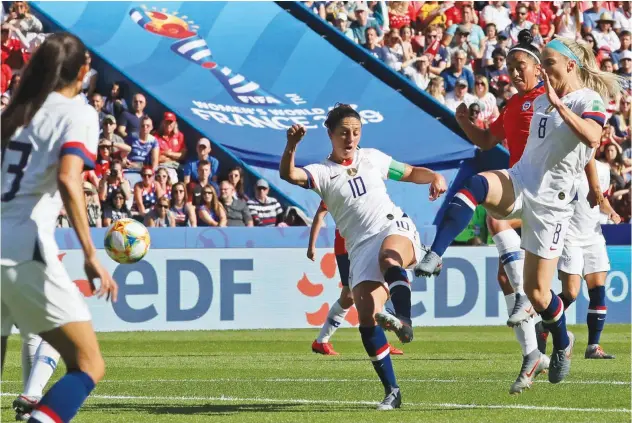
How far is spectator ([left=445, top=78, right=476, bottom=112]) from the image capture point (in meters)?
22.6

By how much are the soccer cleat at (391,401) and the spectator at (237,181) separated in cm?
1117

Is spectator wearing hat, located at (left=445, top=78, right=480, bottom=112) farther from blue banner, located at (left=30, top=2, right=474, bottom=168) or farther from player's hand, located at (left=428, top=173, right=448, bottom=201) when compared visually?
player's hand, located at (left=428, top=173, right=448, bottom=201)

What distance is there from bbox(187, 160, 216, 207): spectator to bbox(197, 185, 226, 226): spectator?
0.59 feet

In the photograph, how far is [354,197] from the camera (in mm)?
8406

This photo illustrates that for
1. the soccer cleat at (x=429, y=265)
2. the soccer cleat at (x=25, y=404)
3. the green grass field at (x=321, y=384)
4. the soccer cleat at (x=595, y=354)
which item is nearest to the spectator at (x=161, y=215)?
the green grass field at (x=321, y=384)

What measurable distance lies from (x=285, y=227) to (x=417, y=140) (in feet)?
17.1

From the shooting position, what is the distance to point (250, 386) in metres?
9.80

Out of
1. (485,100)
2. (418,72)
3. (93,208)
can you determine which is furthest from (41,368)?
(418,72)

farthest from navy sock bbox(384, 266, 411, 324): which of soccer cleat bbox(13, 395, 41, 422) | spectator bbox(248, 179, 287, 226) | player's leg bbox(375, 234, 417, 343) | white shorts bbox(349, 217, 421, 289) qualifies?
spectator bbox(248, 179, 287, 226)

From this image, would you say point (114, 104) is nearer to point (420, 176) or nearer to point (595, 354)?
point (595, 354)

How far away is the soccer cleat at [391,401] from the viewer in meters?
7.95

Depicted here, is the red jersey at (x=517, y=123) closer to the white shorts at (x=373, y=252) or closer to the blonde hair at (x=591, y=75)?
the blonde hair at (x=591, y=75)

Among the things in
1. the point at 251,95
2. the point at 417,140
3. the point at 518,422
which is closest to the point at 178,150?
the point at 251,95

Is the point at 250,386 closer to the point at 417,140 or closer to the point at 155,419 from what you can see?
the point at 155,419
